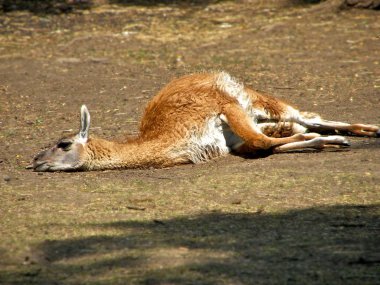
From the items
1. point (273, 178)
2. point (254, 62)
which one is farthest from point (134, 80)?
point (273, 178)

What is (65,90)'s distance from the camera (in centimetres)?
1060

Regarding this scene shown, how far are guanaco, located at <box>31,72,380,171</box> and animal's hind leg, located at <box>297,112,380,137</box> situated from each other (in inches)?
1.4

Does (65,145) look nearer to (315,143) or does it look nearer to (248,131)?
(248,131)

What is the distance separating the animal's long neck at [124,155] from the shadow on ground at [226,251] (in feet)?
5.45

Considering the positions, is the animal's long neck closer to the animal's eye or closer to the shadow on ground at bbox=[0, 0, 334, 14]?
the animal's eye

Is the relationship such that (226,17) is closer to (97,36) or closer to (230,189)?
(97,36)

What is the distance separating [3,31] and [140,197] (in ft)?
25.7

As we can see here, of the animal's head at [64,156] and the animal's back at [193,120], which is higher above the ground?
the animal's back at [193,120]

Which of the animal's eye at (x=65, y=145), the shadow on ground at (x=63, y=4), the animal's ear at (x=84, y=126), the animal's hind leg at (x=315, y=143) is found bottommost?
the shadow on ground at (x=63, y=4)

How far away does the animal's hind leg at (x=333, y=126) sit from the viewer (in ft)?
25.9

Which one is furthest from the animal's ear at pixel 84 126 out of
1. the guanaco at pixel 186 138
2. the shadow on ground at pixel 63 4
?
the shadow on ground at pixel 63 4

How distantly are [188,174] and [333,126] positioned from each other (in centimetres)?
168

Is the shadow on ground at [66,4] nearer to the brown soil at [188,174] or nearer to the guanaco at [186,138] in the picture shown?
the brown soil at [188,174]

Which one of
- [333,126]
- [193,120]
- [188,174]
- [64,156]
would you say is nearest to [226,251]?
[188,174]
